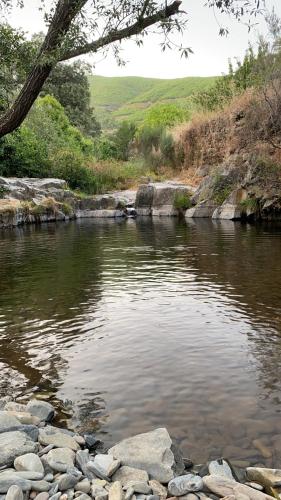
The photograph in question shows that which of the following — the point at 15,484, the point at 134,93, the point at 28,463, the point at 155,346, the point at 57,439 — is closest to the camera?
the point at 15,484

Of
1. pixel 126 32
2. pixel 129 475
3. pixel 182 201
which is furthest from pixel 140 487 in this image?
pixel 182 201

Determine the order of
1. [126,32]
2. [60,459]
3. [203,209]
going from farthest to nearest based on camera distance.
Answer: [203,209], [126,32], [60,459]

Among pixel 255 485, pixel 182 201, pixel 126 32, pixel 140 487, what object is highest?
pixel 126 32

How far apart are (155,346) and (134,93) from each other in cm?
17385

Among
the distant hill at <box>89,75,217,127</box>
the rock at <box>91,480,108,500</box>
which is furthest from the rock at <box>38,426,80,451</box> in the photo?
the distant hill at <box>89,75,217,127</box>

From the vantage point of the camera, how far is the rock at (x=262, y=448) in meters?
4.33

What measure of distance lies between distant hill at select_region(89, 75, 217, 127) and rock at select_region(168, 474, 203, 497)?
11933cm

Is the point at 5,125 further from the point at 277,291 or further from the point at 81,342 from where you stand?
the point at 277,291

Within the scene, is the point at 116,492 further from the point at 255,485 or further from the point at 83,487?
the point at 255,485

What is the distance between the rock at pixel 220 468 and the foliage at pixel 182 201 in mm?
30586

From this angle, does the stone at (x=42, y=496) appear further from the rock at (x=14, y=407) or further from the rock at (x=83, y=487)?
the rock at (x=14, y=407)

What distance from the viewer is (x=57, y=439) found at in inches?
172

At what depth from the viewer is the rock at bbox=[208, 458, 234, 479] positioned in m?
3.98

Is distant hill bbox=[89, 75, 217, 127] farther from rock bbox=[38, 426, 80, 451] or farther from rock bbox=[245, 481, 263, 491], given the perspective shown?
rock bbox=[245, 481, 263, 491]
